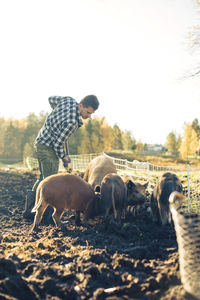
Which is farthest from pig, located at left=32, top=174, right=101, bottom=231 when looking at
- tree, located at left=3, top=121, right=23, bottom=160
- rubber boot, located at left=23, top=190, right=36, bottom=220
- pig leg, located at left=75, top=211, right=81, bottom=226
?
tree, located at left=3, top=121, right=23, bottom=160

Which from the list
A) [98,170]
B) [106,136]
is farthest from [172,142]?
[98,170]

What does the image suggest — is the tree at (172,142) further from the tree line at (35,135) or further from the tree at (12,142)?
the tree at (12,142)

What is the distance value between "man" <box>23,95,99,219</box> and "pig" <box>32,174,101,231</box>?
1.62 ft

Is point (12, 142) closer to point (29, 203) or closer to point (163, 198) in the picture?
point (29, 203)

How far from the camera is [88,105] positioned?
17.2 ft

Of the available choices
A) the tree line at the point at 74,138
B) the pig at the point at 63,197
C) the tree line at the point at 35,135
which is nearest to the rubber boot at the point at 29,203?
the pig at the point at 63,197

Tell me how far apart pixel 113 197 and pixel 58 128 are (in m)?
1.52

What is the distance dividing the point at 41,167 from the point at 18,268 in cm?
296

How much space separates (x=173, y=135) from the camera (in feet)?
198

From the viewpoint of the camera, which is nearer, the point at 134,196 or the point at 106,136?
the point at 134,196

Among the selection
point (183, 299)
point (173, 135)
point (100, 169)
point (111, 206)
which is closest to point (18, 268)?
point (183, 299)

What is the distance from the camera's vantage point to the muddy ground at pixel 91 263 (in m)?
2.48

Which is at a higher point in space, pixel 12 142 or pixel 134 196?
pixel 12 142

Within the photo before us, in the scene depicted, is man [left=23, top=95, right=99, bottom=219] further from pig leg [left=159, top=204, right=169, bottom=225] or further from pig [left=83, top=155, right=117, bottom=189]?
pig leg [left=159, top=204, right=169, bottom=225]
